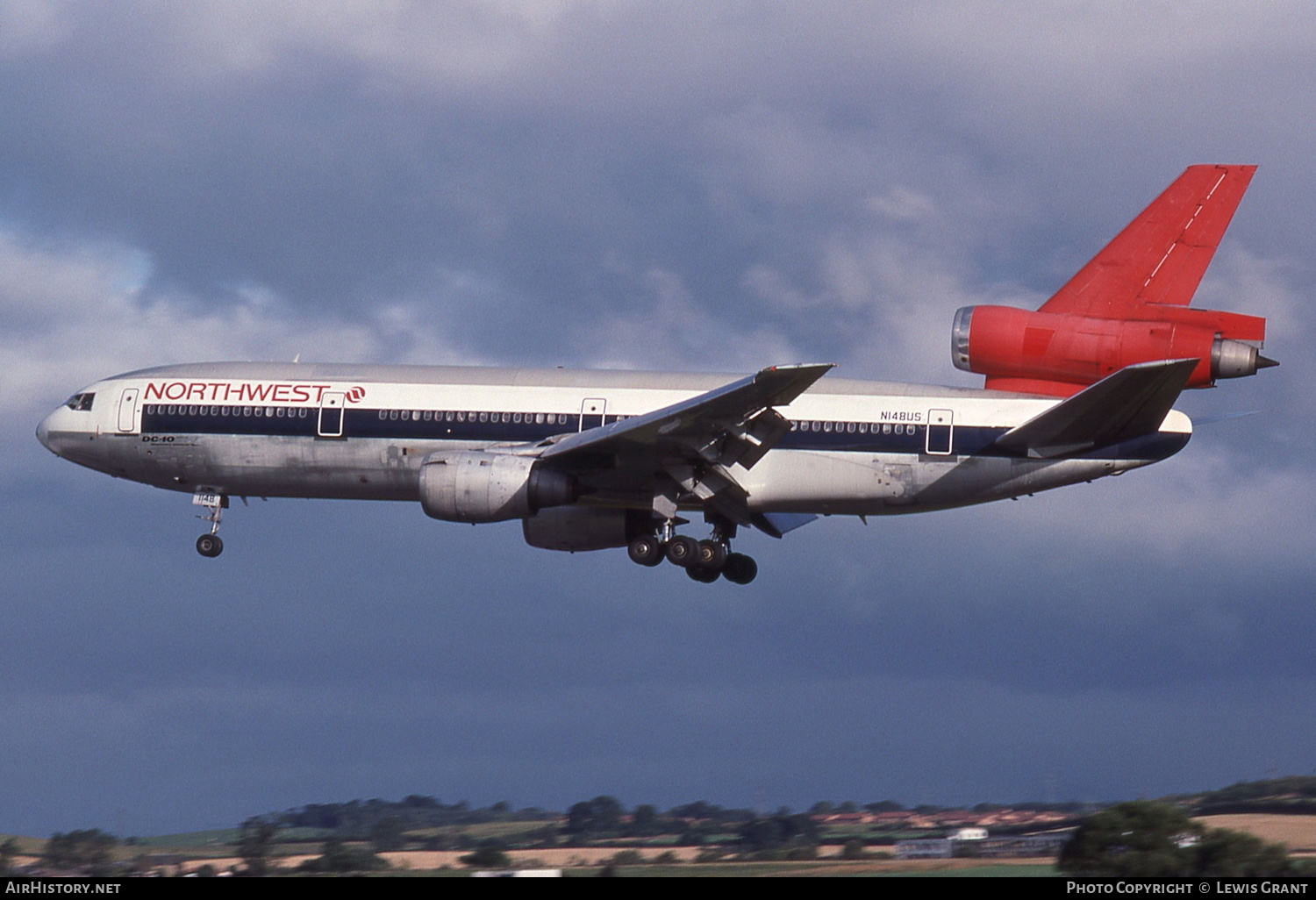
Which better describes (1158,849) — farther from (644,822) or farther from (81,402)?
(81,402)

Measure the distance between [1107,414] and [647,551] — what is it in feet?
38.2

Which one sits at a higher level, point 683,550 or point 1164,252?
point 1164,252

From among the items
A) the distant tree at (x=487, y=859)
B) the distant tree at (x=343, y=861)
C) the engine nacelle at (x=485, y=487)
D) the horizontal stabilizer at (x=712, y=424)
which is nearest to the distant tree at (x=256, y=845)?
the distant tree at (x=343, y=861)

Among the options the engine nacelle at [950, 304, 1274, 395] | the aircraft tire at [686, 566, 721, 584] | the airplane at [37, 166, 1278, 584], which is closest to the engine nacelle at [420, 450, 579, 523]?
the airplane at [37, 166, 1278, 584]

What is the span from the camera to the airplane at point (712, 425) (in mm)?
38312

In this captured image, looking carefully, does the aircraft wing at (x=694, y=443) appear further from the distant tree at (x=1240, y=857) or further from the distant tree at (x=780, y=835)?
the distant tree at (x=1240, y=857)

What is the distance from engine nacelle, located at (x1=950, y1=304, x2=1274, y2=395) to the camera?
125ft

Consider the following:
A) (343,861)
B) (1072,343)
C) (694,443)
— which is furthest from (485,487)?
(1072,343)

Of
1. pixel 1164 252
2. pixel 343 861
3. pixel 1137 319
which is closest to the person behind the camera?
pixel 343 861

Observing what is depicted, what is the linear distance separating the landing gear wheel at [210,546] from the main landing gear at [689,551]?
11.2 metres

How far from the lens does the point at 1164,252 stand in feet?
132

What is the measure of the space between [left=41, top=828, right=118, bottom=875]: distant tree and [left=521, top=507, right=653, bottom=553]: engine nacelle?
47.1ft
